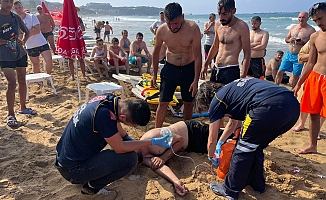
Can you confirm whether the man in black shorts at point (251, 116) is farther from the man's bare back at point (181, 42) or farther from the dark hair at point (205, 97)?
the man's bare back at point (181, 42)

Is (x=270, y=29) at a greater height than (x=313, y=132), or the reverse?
(x=270, y=29)

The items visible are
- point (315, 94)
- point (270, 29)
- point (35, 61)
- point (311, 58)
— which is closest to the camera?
point (315, 94)

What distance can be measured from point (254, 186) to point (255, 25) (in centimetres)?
435

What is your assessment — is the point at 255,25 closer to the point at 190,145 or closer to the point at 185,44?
the point at 185,44

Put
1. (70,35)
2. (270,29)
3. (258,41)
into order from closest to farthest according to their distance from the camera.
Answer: (70,35), (258,41), (270,29)

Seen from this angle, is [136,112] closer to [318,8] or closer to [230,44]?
[230,44]

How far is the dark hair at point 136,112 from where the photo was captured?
7.71 ft

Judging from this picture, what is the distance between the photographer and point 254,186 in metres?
2.92

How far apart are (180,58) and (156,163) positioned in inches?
60.4

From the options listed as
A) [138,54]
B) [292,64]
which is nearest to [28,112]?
[138,54]

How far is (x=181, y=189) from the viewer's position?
288 cm

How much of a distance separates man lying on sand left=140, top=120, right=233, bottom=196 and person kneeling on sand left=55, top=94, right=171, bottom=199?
0.50 meters

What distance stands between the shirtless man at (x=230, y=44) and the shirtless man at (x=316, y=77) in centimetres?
79

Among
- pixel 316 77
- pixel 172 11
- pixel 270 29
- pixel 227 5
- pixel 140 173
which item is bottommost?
pixel 140 173
